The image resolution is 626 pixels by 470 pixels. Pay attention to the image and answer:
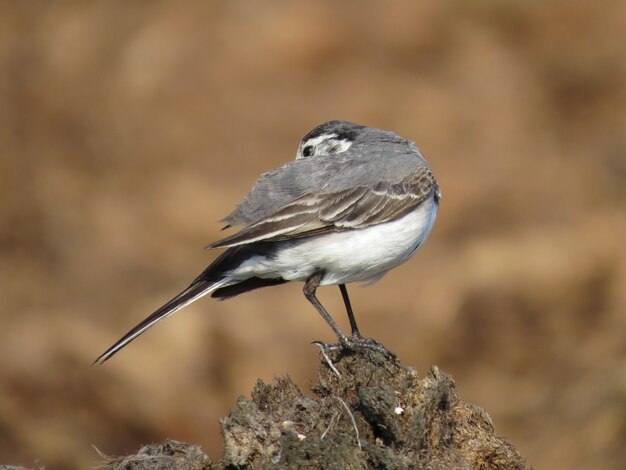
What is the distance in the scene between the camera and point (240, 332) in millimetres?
20375

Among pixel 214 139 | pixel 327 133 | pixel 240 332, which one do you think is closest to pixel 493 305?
pixel 240 332

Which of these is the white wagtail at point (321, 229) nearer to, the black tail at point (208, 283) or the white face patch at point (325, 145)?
the black tail at point (208, 283)

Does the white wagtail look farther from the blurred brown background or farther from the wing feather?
the blurred brown background

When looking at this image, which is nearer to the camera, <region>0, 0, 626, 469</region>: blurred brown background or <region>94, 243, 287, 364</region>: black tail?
<region>94, 243, 287, 364</region>: black tail

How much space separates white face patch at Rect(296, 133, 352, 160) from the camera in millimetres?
11328

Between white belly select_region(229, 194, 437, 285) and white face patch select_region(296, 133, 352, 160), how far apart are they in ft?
4.06

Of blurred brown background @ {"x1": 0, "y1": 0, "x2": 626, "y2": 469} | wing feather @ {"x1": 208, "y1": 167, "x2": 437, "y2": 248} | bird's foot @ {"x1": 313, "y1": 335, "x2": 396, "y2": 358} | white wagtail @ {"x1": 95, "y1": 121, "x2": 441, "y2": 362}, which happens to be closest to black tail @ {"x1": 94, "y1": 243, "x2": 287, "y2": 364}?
white wagtail @ {"x1": 95, "y1": 121, "x2": 441, "y2": 362}

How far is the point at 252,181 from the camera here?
22094 millimetres

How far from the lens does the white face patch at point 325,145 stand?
11.3m

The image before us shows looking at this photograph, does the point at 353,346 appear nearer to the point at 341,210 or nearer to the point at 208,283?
the point at 341,210

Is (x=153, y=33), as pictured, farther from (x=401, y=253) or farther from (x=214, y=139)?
(x=401, y=253)

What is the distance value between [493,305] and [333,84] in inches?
231

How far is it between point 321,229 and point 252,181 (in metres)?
12.1

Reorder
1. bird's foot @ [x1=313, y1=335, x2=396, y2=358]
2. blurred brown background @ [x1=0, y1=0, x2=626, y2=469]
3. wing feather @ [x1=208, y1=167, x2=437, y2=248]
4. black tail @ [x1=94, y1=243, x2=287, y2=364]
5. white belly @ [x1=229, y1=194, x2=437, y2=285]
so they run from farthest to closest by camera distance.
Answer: blurred brown background @ [x1=0, y1=0, x2=626, y2=469] → white belly @ [x1=229, y1=194, x2=437, y2=285] → black tail @ [x1=94, y1=243, x2=287, y2=364] → wing feather @ [x1=208, y1=167, x2=437, y2=248] → bird's foot @ [x1=313, y1=335, x2=396, y2=358]
